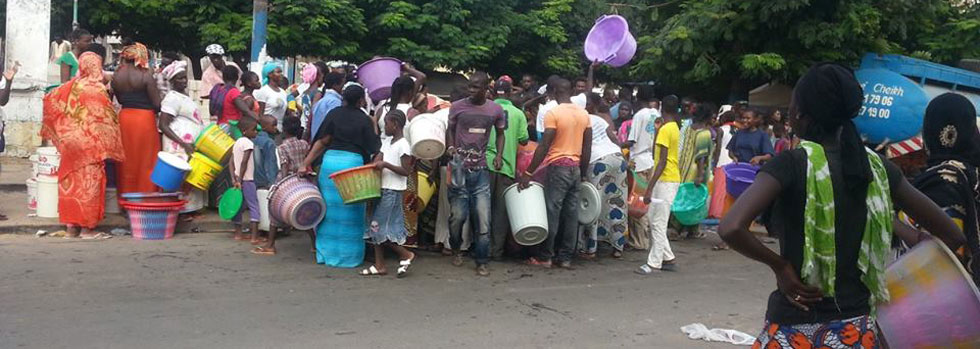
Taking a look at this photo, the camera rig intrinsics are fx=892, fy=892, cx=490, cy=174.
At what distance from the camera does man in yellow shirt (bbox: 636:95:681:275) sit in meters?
8.37

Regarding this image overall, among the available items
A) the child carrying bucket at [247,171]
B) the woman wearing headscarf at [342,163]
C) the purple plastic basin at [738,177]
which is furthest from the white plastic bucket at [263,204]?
the purple plastic basin at [738,177]

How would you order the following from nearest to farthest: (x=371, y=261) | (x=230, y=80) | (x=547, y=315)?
(x=547, y=315), (x=371, y=261), (x=230, y=80)

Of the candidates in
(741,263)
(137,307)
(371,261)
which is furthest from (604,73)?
(137,307)

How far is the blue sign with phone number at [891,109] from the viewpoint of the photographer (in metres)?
12.2

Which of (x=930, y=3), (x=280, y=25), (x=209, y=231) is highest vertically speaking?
(x=930, y=3)

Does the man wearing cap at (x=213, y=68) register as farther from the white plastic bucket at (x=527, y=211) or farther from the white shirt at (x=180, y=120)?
the white plastic bucket at (x=527, y=211)

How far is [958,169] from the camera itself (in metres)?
4.20

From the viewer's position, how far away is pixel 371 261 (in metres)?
8.15

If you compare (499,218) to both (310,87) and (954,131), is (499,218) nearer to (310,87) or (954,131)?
(310,87)

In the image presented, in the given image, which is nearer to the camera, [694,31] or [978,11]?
[694,31]

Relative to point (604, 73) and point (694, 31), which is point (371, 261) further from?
point (604, 73)

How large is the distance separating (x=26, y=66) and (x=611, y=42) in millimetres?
8107

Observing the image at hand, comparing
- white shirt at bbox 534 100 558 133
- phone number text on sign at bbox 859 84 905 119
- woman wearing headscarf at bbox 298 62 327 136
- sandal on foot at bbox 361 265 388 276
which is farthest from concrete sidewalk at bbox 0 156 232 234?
phone number text on sign at bbox 859 84 905 119

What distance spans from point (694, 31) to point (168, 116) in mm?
11574
